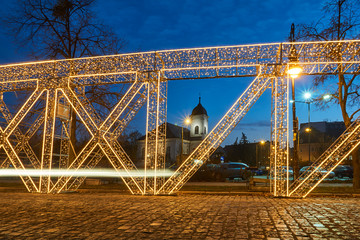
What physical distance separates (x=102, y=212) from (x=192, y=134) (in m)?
80.4

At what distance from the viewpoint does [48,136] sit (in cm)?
1508

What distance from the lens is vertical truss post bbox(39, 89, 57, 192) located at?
48.2ft

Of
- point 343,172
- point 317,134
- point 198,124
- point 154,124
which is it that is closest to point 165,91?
point 154,124

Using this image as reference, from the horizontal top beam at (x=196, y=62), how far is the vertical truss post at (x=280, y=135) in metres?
1.04

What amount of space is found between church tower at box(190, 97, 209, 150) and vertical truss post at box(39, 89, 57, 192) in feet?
237

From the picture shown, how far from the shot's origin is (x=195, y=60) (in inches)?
530

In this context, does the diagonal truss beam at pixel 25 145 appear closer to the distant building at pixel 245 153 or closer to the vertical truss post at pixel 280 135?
the vertical truss post at pixel 280 135

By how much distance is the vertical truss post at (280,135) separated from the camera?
12758 mm

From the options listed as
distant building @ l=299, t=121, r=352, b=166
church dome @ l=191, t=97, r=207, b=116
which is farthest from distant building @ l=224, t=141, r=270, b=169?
church dome @ l=191, t=97, r=207, b=116

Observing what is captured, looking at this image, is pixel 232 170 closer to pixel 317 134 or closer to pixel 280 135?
pixel 280 135

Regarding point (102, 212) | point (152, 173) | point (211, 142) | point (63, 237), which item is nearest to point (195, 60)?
point (211, 142)

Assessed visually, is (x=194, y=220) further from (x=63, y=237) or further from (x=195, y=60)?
(x=195, y=60)

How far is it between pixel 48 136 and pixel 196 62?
769cm

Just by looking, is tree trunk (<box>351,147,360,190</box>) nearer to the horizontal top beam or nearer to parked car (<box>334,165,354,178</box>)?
the horizontal top beam
